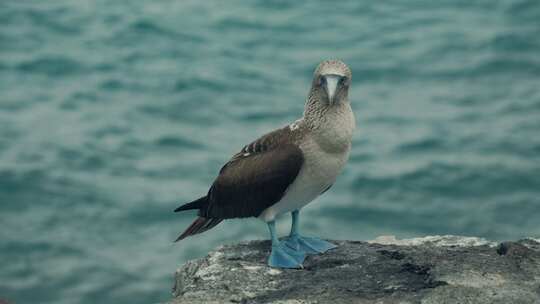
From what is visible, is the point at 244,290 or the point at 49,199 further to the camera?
the point at 49,199

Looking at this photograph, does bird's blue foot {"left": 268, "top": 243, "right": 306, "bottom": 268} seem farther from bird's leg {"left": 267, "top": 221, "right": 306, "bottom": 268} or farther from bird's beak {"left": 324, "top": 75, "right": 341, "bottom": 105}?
bird's beak {"left": 324, "top": 75, "right": 341, "bottom": 105}

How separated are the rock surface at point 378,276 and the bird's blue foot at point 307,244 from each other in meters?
0.06

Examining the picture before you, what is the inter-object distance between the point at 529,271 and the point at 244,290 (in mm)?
1714

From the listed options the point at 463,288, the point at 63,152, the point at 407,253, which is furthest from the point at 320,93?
the point at 63,152

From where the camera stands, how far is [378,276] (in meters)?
6.10

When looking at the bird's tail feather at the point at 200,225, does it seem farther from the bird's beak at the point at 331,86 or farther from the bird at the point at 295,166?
the bird's beak at the point at 331,86

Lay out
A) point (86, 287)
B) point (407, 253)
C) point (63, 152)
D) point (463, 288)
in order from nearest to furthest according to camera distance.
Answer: point (463, 288) < point (407, 253) < point (86, 287) < point (63, 152)

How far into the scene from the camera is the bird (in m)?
6.39

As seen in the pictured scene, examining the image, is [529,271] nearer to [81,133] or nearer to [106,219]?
[106,219]

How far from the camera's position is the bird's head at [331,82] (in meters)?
6.32

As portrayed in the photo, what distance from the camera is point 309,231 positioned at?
49.3 ft

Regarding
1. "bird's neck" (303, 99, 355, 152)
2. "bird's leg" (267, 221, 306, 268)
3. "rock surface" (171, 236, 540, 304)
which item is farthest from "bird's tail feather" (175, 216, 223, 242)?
"bird's neck" (303, 99, 355, 152)

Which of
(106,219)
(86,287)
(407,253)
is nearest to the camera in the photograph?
(407,253)

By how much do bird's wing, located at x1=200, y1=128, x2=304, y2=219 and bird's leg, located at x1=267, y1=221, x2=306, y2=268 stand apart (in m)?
0.28
